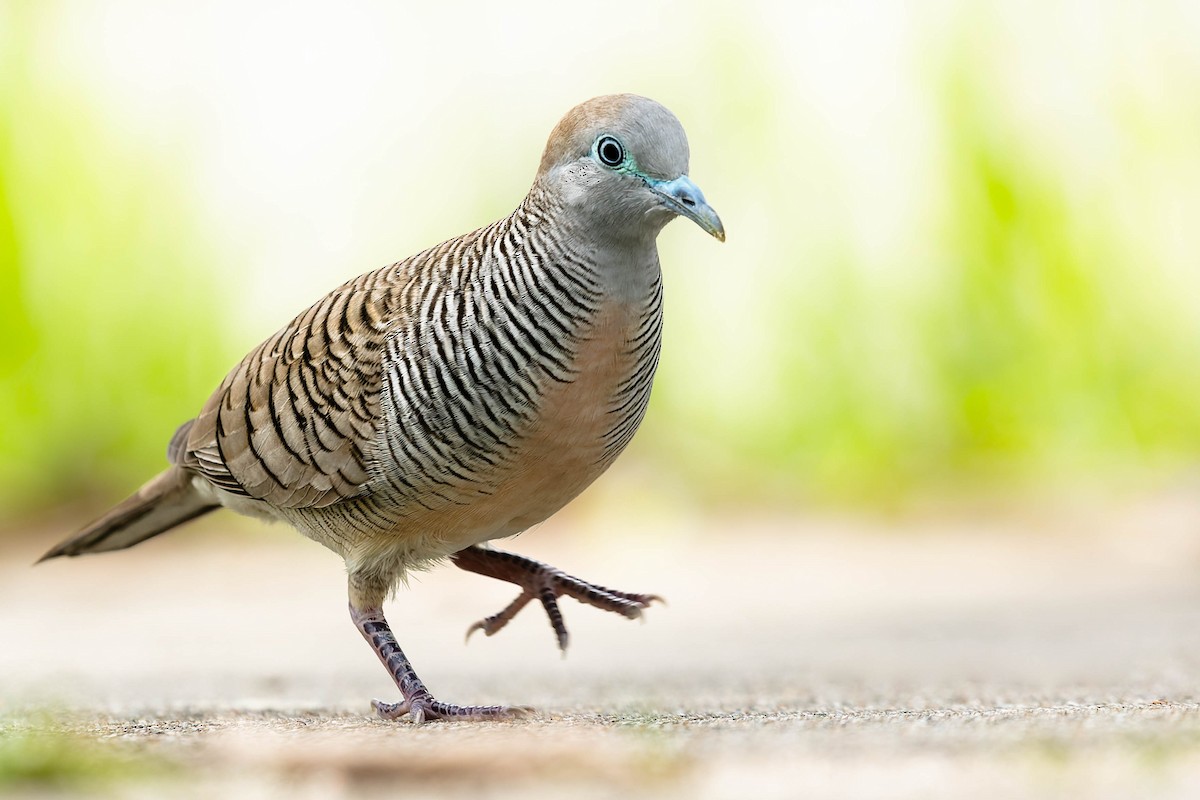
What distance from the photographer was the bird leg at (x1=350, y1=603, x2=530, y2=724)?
3367 mm

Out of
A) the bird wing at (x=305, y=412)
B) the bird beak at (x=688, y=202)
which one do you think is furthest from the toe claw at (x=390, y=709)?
the bird beak at (x=688, y=202)

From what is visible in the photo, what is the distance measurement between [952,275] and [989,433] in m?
0.99

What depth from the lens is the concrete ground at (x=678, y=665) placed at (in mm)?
2273

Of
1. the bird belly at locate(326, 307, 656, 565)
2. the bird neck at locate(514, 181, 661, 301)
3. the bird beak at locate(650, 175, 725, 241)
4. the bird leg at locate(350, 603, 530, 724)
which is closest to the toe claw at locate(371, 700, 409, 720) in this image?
the bird leg at locate(350, 603, 530, 724)

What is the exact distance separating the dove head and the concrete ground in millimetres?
1139

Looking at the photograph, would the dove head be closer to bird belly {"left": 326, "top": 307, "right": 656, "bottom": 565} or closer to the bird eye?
the bird eye

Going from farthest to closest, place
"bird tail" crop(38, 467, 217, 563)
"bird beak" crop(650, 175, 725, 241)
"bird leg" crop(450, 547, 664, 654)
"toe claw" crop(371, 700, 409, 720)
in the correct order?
"bird tail" crop(38, 467, 217, 563)
"bird leg" crop(450, 547, 664, 654)
"toe claw" crop(371, 700, 409, 720)
"bird beak" crop(650, 175, 725, 241)

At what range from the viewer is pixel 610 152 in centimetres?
329

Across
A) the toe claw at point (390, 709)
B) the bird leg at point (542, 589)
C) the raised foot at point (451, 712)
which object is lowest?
the toe claw at point (390, 709)

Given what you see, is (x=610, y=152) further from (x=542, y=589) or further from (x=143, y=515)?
(x=143, y=515)

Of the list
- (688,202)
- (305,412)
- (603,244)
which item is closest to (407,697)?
(305,412)

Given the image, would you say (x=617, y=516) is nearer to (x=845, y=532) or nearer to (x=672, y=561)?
(x=672, y=561)

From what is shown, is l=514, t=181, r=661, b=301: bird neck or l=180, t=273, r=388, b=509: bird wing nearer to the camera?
l=514, t=181, r=661, b=301: bird neck

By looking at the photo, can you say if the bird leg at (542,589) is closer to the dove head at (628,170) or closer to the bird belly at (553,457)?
the bird belly at (553,457)
